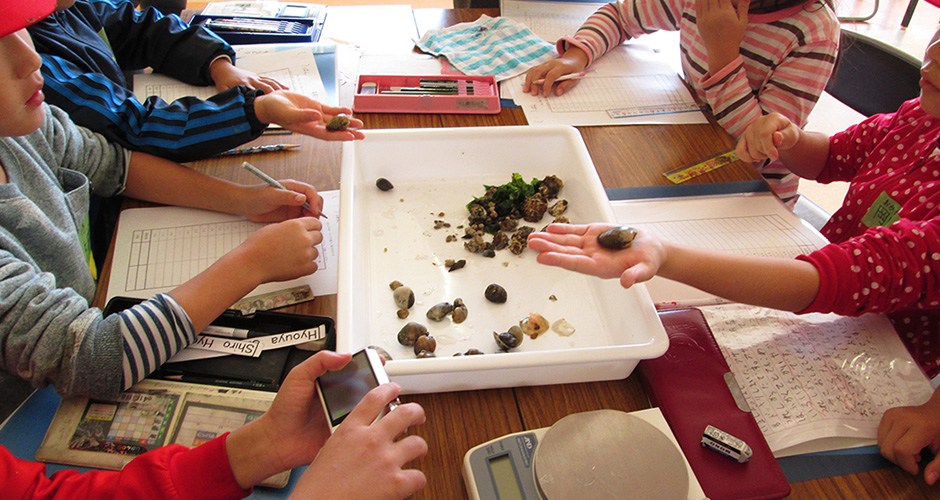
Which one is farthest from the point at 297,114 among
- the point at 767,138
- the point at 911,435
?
the point at 911,435

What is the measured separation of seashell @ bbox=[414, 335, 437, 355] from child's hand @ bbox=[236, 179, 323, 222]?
0.33 metres

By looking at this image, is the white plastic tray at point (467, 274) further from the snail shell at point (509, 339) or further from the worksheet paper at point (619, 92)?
the worksheet paper at point (619, 92)

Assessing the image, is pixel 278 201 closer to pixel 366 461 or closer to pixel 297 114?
pixel 297 114

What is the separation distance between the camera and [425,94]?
113cm

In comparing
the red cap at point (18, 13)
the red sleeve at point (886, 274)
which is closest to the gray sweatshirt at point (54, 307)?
the red cap at point (18, 13)

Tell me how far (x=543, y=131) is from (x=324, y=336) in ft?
1.75

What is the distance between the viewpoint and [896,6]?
127 inches

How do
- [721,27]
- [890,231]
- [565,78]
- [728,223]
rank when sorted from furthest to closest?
[565,78] < [721,27] < [728,223] < [890,231]

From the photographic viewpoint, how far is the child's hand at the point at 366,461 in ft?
1.64

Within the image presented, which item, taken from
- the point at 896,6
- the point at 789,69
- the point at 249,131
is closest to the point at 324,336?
the point at 249,131

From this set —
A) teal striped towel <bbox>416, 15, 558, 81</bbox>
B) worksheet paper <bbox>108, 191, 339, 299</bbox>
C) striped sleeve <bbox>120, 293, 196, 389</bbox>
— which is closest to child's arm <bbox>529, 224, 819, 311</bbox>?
worksheet paper <bbox>108, 191, 339, 299</bbox>

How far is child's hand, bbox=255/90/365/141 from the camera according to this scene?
3.03 ft

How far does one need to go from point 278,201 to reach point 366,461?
0.50m

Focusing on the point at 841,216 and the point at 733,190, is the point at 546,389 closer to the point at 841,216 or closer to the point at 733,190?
the point at 733,190
